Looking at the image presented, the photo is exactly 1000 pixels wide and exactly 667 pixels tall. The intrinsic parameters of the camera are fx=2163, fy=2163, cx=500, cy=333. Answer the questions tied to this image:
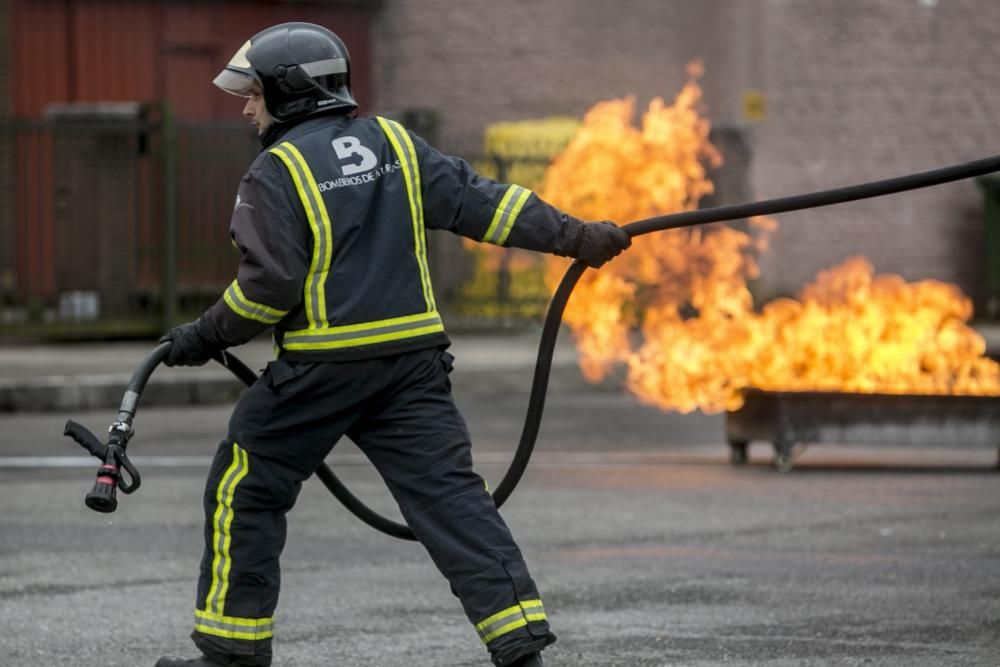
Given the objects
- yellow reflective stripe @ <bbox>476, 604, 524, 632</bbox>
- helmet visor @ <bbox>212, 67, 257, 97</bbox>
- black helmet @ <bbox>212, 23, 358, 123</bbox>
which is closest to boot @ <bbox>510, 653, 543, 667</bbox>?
yellow reflective stripe @ <bbox>476, 604, 524, 632</bbox>

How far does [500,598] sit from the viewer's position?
5.23m

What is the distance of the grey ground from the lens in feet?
20.5

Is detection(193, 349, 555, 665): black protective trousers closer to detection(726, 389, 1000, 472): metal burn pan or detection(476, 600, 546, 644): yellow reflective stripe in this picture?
detection(476, 600, 546, 644): yellow reflective stripe

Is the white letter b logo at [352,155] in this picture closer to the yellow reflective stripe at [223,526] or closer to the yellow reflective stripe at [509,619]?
the yellow reflective stripe at [223,526]

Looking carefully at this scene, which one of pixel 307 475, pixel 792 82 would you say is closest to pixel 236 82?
pixel 307 475

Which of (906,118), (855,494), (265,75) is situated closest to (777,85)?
(906,118)

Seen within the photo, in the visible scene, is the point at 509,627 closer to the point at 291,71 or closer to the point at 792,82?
the point at 291,71

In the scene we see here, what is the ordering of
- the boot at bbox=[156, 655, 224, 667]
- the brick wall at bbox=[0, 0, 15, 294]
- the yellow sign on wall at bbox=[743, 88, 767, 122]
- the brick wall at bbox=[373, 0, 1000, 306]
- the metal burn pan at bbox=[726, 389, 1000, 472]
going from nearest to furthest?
1. the boot at bbox=[156, 655, 224, 667]
2. the metal burn pan at bbox=[726, 389, 1000, 472]
3. the brick wall at bbox=[0, 0, 15, 294]
4. the yellow sign on wall at bbox=[743, 88, 767, 122]
5. the brick wall at bbox=[373, 0, 1000, 306]

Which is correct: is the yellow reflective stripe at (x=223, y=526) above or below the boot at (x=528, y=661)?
above

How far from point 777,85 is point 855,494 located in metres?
11.7

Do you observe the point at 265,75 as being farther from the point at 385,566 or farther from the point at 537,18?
the point at 537,18

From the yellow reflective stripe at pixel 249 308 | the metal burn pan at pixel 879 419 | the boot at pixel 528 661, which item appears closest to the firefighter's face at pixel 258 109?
the yellow reflective stripe at pixel 249 308

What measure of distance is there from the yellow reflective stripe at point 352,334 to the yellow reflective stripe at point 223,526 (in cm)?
31

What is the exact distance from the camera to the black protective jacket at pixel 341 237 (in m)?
5.19
